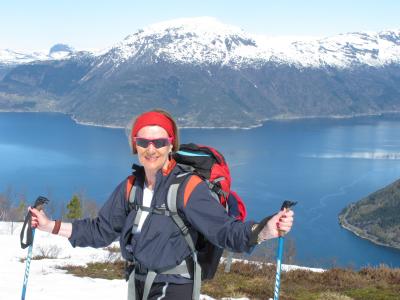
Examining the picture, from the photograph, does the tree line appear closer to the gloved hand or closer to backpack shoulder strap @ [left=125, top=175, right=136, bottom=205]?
backpack shoulder strap @ [left=125, top=175, right=136, bottom=205]

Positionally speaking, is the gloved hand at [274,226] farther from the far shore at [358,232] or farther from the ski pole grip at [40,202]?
the far shore at [358,232]

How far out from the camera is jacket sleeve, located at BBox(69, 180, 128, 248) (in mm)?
4953

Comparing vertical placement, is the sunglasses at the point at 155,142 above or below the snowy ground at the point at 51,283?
above

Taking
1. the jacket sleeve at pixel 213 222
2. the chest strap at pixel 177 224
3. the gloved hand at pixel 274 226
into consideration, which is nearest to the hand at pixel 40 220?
the chest strap at pixel 177 224

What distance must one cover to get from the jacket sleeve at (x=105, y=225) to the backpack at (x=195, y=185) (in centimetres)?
18

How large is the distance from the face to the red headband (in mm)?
35

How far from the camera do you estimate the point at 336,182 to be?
16775 centimetres

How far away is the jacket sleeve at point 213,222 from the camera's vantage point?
13.6ft

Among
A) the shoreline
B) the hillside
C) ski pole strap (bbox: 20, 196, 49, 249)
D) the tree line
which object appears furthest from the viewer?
the shoreline

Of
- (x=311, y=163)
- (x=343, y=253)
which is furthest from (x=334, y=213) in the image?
(x=311, y=163)

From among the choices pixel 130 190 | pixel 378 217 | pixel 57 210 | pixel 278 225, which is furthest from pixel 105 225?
pixel 378 217

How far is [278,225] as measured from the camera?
402 centimetres

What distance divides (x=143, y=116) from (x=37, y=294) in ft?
18.7

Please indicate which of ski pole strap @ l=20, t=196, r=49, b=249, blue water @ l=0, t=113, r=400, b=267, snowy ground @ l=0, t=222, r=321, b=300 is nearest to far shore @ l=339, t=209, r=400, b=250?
blue water @ l=0, t=113, r=400, b=267
